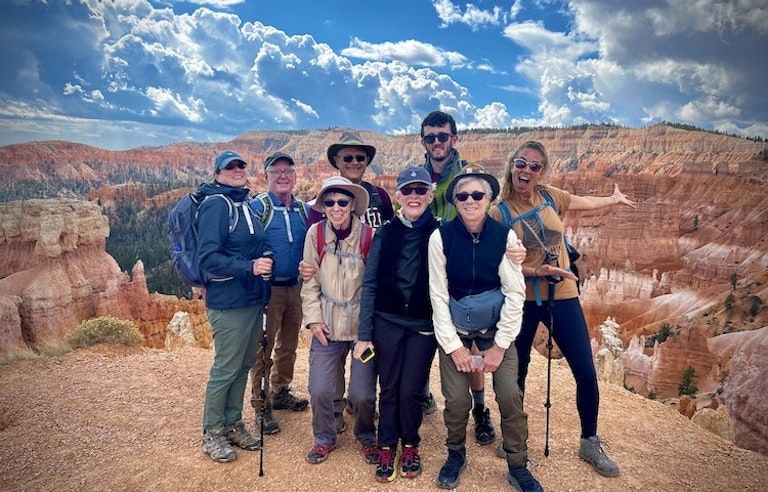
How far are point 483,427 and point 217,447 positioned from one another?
2.23 metres

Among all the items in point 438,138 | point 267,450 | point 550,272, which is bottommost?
point 267,450

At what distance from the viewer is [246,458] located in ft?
12.0

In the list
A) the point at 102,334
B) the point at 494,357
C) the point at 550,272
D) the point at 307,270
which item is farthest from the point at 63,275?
the point at 550,272

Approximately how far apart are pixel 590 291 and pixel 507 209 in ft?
93.4

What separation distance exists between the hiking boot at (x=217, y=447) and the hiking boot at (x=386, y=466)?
3.94 feet

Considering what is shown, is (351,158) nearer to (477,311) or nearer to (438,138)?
(438,138)

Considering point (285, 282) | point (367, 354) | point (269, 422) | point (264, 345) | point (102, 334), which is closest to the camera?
point (367, 354)

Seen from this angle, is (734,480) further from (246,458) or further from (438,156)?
(246,458)

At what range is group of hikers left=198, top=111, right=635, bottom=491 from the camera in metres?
3.02

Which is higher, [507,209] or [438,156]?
[438,156]

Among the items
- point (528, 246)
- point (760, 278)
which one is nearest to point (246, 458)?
point (528, 246)

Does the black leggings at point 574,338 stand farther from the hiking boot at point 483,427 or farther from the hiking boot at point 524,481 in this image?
the hiking boot at point 483,427

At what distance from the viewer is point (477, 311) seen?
117 inches

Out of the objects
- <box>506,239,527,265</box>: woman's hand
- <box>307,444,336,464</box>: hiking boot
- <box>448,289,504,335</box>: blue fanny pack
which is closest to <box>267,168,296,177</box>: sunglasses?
<box>448,289,504,335</box>: blue fanny pack
